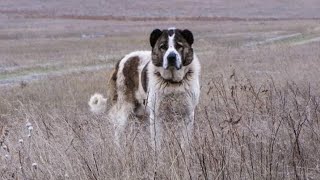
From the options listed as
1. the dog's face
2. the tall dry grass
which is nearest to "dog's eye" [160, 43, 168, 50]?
the dog's face

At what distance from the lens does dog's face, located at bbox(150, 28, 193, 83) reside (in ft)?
Result: 24.0

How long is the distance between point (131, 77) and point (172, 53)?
1.21m

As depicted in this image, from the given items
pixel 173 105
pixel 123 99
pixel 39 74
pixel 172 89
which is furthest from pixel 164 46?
pixel 39 74

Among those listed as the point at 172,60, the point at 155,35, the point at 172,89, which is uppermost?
the point at 155,35

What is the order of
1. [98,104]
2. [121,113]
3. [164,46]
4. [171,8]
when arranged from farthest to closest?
[171,8]
[98,104]
[121,113]
[164,46]

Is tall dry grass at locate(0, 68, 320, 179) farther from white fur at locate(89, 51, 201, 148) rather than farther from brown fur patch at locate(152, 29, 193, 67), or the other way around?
brown fur patch at locate(152, 29, 193, 67)

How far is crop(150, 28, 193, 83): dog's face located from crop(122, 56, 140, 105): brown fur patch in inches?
30.4

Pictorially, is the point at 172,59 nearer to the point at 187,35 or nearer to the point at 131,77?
the point at 187,35

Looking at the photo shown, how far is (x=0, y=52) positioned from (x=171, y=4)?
52651 mm

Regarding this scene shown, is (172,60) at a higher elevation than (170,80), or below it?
higher

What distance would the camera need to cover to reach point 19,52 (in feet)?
103

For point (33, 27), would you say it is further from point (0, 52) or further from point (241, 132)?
point (241, 132)

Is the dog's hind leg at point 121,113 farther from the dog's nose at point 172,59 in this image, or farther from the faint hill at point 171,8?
the faint hill at point 171,8

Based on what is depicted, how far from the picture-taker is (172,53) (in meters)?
7.29
